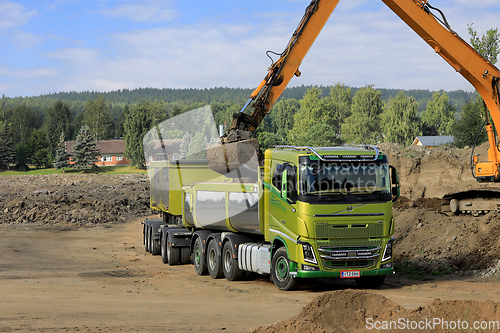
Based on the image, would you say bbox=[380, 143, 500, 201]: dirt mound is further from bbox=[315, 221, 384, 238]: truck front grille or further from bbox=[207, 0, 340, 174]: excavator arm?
bbox=[315, 221, 384, 238]: truck front grille

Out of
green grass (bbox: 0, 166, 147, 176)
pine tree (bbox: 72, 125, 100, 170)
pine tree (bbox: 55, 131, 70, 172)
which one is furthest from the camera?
pine tree (bbox: 55, 131, 70, 172)

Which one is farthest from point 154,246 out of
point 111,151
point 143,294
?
point 111,151

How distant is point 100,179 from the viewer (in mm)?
63594

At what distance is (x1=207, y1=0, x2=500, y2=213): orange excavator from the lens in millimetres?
14641

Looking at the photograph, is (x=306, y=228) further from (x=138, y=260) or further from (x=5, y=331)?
(x=138, y=260)

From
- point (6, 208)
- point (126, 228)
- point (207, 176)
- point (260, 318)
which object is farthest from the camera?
point (6, 208)

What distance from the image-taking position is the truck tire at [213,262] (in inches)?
590

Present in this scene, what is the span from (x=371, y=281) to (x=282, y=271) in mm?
2374

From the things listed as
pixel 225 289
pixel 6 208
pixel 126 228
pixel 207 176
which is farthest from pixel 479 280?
pixel 6 208

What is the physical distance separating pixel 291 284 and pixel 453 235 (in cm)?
827

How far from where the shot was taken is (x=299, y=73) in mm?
15586

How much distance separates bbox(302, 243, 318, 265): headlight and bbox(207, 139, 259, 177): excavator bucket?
9.40 feet

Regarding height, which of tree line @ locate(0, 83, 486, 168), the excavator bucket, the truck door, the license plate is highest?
tree line @ locate(0, 83, 486, 168)

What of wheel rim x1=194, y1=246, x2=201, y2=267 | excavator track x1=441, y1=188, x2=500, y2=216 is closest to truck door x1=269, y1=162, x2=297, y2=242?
wheel rim x1=194, y1=246, x2=201, y2=267
